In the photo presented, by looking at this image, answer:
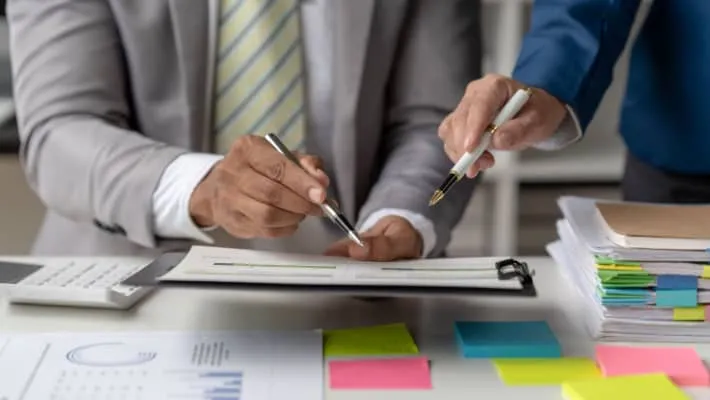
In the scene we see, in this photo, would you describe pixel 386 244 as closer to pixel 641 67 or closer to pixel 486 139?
pixel 486 139

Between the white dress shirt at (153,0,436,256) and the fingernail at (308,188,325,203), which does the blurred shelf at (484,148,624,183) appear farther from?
the fingernail at (308,188,325,203)

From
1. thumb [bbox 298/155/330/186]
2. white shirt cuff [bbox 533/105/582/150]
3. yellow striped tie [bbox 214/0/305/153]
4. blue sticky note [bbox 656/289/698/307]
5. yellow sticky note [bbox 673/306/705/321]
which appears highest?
yellow striped tie [bbox 214/0/305/153]

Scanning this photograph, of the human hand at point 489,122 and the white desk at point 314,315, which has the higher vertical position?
the human hand at point 489,122

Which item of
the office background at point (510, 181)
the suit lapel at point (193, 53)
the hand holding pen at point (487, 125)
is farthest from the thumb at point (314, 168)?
the office background at point (510, 181)

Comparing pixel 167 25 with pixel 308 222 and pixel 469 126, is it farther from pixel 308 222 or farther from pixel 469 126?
pixel 469 126

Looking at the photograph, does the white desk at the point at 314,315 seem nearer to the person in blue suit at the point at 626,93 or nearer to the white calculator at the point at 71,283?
the white calculator at the point at 71,283

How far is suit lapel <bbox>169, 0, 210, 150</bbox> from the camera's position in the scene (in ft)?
4.14

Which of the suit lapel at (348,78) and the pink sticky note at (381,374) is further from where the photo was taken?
the suit lapel at (348,78)

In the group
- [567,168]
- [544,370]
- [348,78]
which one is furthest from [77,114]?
[567,168]

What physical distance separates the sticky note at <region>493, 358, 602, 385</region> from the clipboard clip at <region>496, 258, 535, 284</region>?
0.25 feet

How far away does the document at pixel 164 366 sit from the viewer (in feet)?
2.69

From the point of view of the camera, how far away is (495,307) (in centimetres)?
104

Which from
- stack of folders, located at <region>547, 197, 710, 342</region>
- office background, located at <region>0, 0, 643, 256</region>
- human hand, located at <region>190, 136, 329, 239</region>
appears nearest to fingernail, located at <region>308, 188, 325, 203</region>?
human hand, located at <region>190, 136, 329, 239</region>

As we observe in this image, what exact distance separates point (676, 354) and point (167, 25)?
730mm
